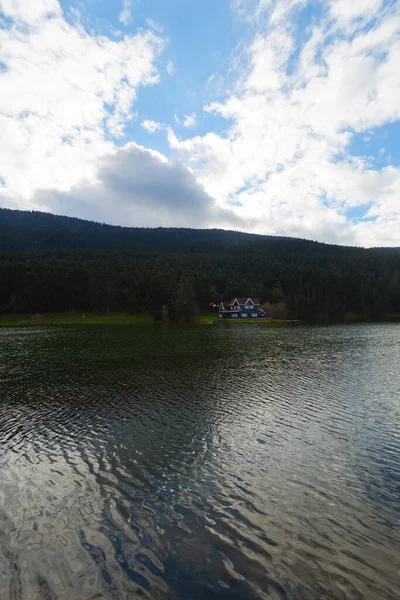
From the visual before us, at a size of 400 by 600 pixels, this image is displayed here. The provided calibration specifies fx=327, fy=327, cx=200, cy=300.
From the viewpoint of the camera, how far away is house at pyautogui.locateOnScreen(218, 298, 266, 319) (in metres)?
154

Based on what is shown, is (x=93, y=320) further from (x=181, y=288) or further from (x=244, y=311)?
(x=244, y=311)

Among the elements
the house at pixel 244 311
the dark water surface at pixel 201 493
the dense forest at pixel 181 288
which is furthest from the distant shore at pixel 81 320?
the dark water surface at pixel 201 493

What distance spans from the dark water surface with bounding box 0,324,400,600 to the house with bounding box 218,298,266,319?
127 m

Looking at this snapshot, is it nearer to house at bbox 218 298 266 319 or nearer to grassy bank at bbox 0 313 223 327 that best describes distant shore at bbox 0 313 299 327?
grassy bank at bbox 0 313 223 327

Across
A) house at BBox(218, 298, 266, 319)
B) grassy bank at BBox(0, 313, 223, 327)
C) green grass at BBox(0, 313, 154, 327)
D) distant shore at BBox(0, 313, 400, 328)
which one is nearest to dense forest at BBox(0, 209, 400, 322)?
distant shore at BBox(0, 313, 400, 328)

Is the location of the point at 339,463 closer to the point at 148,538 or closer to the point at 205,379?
the point at 148,538

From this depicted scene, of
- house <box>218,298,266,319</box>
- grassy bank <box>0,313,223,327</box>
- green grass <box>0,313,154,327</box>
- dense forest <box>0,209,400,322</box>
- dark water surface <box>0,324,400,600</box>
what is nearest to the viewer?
dark water surface <box>0,324,400,600</box>

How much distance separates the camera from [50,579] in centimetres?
786

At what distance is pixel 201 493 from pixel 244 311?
144 meters

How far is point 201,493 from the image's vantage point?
1168 cm

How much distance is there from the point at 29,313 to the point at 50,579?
14758cm

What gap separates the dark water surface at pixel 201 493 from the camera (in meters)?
7.87

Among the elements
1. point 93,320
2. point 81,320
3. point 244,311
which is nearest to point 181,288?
point 93,320

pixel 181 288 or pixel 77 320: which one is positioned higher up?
pixel 181 288
